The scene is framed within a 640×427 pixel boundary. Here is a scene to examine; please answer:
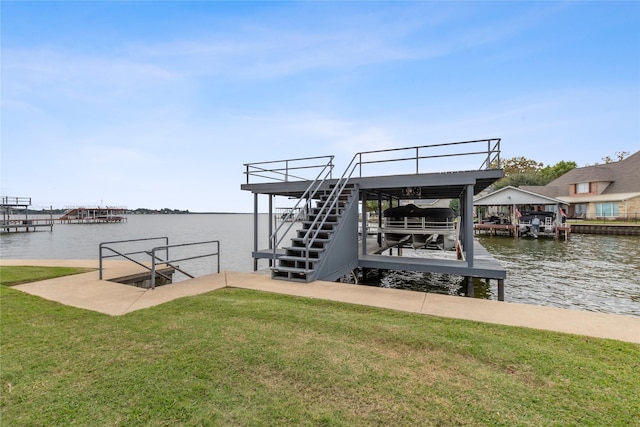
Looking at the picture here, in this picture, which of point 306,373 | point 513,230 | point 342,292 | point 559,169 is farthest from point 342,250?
point 559,169

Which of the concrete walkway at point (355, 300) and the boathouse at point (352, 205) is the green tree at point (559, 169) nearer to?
the boathouse at point (352, 205)

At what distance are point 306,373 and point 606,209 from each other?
47.2m

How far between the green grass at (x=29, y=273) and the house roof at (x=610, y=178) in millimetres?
49766

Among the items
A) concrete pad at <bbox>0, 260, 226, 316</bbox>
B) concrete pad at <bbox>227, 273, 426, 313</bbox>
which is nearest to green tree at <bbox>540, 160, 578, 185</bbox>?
concrete pad at <bbox>227, 273, 426, 313</bbox>

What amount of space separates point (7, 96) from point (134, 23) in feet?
15.0

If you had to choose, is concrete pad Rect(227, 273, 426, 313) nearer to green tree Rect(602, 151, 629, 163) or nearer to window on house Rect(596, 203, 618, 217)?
window on house Rect(596, 203, 618, 217)

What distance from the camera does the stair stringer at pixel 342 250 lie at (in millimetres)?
6949

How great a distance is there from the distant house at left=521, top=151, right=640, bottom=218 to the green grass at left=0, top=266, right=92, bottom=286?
47342mm

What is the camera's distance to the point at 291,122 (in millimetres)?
20438

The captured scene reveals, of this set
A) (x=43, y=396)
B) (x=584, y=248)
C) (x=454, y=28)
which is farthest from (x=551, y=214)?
(x=43, y=396)

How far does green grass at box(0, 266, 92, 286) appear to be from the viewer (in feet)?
22.2

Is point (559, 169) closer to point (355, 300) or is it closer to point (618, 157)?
point (618, 157)

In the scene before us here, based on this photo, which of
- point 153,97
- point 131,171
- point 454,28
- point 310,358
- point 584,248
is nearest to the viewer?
point 310,358

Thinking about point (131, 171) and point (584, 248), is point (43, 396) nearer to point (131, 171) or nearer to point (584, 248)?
point (584, 248)
